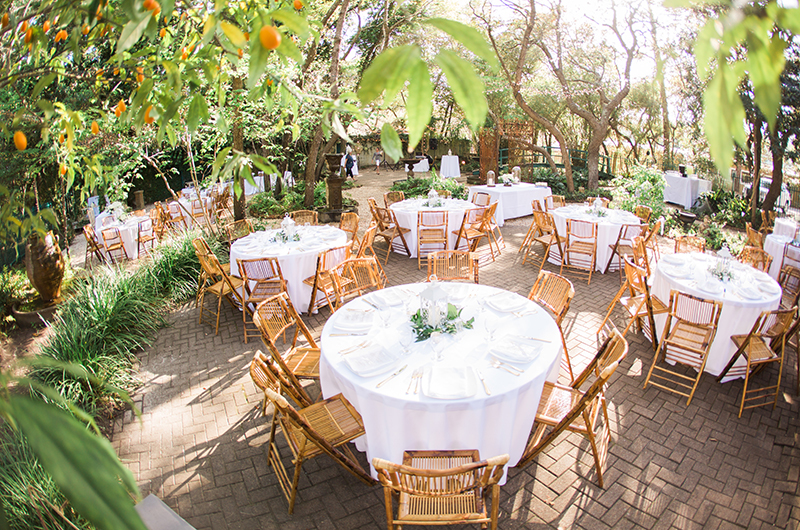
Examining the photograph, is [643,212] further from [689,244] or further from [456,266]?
[456,266]

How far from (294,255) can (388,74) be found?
5.02m

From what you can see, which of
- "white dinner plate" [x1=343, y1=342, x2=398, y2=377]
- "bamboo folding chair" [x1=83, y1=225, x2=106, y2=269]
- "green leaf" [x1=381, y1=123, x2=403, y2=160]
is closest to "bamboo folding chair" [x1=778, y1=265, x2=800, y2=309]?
"white dinner plate" [x1=343, y1=342, x2=398, y2=377]

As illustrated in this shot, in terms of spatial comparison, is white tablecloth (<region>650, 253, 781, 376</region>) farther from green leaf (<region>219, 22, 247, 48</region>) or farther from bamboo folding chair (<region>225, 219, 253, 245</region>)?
bamboo folding chair (<region>225, 219, 253, 245</region>)

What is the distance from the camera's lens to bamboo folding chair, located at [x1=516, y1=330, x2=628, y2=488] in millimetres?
2896

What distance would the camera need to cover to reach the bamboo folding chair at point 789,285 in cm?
532

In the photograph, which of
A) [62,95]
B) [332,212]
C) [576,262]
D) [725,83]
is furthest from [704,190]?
[62,95]

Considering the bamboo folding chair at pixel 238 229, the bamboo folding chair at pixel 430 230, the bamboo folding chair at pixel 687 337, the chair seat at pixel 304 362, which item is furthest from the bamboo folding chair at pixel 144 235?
the bamboo folding chair at pixel 687 337

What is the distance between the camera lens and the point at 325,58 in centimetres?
1441

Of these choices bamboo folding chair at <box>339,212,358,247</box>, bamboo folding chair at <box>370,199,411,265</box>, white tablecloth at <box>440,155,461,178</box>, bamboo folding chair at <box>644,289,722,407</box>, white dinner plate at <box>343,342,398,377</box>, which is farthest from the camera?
white tablecloth at <box>440,155,461,178</box>

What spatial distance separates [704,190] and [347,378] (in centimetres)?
1341

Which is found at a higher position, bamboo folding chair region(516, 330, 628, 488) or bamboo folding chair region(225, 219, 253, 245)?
bamboo folding chair region(225, 219, 253, 245)

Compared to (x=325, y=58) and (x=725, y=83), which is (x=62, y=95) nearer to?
(x=325, y=58)

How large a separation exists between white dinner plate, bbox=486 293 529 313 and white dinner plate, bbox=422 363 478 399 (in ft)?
3.18

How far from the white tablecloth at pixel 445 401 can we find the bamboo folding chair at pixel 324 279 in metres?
2.12
